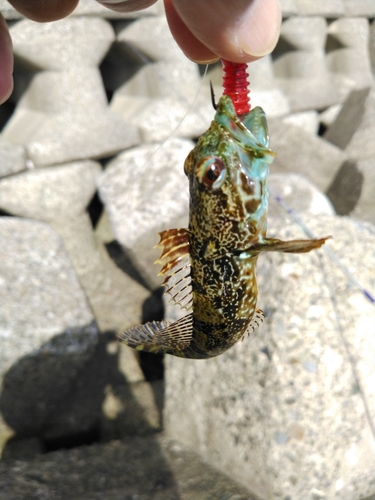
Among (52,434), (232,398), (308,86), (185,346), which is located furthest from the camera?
(308,86)

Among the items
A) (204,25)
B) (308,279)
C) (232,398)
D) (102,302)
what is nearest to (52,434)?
(102,302)

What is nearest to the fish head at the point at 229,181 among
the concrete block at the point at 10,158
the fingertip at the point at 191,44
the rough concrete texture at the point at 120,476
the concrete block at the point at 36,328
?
the fingertip at the point at 191,44

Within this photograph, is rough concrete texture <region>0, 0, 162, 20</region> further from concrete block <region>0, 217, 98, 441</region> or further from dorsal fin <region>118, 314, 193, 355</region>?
dorsal fin <region>118, 314, 193, 355</region>

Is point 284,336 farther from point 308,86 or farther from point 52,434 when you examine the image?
point 308,86

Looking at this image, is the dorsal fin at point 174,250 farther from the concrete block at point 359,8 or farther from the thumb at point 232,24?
the concrete block at point 359,8

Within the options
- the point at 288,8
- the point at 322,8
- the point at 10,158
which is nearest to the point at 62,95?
the point at 10,158

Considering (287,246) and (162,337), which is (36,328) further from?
(287,246)
